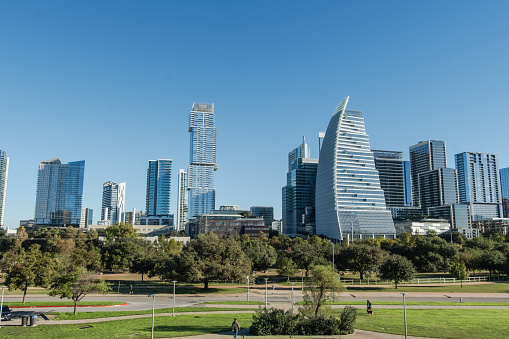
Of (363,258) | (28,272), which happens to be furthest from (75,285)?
(363,258)

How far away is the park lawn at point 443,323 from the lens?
27.7 m

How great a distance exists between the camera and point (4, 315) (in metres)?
33.7

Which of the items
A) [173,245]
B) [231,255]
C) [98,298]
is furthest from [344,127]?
[98,298]

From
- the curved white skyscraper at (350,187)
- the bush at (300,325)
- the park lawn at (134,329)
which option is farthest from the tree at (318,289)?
the curved white skyscraper at (350,187)

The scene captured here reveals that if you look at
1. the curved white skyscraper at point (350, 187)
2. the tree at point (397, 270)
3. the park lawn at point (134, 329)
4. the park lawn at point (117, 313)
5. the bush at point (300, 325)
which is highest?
the curved white skyscraper at point (350, 187)

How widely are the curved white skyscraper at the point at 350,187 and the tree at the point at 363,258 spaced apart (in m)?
101

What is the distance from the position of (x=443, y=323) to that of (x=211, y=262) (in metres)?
34.9

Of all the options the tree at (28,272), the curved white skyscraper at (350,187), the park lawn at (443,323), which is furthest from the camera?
the curved white skyscraper at (350,187)

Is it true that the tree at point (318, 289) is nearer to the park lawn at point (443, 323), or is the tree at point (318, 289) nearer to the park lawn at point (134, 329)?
the park lawn at point (443, 323)

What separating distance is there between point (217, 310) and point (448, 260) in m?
55.5

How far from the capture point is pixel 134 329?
2961cm

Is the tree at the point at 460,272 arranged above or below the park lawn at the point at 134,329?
above

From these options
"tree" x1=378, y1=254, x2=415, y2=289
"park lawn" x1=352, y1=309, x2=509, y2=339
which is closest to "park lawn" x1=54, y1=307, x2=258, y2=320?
"park lawn" x1=352, y1=309, x2=509, y2=339

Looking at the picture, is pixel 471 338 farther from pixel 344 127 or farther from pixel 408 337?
pixel 344 127
